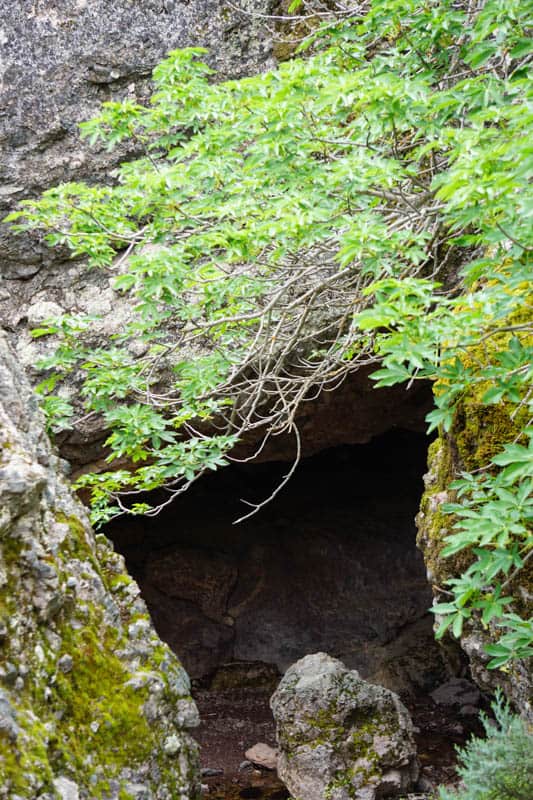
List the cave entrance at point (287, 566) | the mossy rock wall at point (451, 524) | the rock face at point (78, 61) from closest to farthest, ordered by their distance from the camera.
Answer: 1. the mossy rock wall at point (451, 524)
2. the rock face at point (78, 61)
3. the cave entrance at point (287, 566)

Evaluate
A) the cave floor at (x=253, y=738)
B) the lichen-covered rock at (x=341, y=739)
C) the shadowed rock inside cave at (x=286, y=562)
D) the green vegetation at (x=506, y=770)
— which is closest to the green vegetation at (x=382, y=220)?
the green vegetation at (x=506, y=770)

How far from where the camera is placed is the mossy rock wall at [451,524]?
123 inches

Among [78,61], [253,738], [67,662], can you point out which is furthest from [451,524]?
[253,738]

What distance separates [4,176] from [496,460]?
16.3 ft

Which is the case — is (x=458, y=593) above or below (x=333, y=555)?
above

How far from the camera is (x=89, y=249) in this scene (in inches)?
140

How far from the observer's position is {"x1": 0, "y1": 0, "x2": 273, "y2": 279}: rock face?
5.75 meters

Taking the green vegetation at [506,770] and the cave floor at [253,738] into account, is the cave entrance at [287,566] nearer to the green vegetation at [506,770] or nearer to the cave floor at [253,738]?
the cave floor at [253,738]

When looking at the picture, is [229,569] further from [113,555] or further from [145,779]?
[145,779]

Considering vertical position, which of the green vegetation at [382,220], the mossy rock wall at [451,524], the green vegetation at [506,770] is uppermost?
the green vegetation at [382,220]

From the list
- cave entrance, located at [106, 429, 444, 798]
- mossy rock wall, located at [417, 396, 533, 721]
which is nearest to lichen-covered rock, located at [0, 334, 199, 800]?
mossy rock wall, located at [417, 396, 533, 721]

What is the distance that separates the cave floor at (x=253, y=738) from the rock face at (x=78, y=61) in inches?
172

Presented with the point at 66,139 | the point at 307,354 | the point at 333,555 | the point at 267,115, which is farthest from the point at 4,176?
the point at 333,555

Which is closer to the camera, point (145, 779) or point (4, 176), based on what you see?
point (145, 779)
